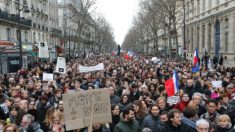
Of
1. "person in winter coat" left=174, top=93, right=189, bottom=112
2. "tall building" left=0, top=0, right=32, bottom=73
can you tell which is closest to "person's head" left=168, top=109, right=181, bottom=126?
"person in winter coat" left=174, top=93, right=189, bottom=112

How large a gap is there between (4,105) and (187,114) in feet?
15.2

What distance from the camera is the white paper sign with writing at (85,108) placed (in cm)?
613

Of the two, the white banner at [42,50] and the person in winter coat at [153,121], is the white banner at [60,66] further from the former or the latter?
the person in winter coat at [153,121]

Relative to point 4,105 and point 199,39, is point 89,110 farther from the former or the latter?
point 199,39

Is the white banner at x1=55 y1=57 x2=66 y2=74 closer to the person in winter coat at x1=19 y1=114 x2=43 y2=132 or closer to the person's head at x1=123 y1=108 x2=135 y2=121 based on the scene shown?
the person in winter coat at x1=19 y1=114 x2=43 y2=132

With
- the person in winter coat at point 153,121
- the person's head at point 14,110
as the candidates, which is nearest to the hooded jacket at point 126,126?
the person in winter coat at point 153,121

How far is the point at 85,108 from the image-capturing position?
20.6 ft

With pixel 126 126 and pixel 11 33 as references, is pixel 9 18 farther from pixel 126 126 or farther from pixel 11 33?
pixel 126 126

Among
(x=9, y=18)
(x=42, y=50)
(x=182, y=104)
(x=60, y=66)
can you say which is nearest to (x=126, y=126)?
(x=182, y=104)

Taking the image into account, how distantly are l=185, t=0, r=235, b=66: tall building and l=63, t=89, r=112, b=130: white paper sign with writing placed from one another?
91.4 feet

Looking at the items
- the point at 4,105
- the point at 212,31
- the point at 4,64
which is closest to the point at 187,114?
the point at 4,105

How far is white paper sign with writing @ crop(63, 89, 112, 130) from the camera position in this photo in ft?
20.1

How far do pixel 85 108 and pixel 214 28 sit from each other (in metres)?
39.6

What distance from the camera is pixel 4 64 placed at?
32.9 meters
